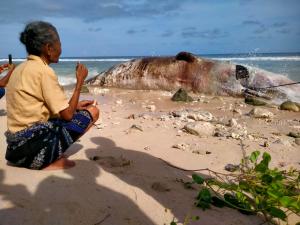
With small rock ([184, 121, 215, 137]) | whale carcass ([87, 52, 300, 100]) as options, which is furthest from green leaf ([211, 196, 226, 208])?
whale carcass ([87, 52, 300, 100])

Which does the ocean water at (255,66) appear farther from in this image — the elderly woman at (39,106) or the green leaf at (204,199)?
the green leaf at (204,199)

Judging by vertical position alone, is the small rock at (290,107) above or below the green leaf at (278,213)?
below

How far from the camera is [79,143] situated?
418cm

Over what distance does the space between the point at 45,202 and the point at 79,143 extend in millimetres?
1713

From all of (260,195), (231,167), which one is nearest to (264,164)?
(260,195)

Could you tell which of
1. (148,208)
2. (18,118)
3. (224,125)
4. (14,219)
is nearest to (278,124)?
(224,125)

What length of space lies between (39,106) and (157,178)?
1187mm

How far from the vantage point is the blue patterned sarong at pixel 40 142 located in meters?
3.04

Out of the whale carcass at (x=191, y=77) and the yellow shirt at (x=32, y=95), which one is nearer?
the yellow shirt at (x=32, y=95)

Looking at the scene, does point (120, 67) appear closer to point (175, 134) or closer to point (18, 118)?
point (175, 134)

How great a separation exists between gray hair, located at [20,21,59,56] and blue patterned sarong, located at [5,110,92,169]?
2.13 ft

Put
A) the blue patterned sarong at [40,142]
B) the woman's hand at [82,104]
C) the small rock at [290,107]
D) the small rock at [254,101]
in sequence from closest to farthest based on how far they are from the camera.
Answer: the blue patterned sarong at [40,142] → the woman's hand at [82,104] → the small rock at [290,107] → the small rock at [254,101]

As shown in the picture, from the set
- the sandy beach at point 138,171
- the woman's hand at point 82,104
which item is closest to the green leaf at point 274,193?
the sandy beach at point 138,171

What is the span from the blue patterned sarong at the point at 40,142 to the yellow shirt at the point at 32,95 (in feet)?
0.25
